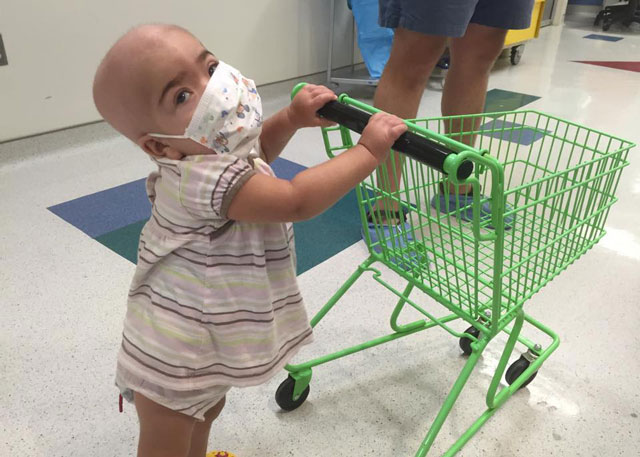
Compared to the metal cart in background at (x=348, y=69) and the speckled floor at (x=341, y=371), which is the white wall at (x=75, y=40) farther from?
the speckled floor at (x=341, y=371)

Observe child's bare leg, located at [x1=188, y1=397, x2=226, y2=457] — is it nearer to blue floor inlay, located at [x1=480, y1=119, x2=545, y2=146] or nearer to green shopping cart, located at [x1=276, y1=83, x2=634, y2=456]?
green shopping cart, located at [x1=276, y1=83, x2=634, y2=456]

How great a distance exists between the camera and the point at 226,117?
2.15ft

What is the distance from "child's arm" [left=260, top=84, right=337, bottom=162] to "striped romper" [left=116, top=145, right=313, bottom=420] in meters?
0.12

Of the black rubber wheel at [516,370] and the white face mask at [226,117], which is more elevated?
the white face mask at [226,117]

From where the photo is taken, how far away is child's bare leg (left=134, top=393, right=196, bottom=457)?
745mm

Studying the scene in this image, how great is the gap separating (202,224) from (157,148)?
11 centimetres

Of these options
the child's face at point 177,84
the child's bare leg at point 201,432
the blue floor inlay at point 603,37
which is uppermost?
the child's face at point 177,84

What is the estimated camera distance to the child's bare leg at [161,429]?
0.75 meters

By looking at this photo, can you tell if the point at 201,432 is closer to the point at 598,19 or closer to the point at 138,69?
the point at 138,69

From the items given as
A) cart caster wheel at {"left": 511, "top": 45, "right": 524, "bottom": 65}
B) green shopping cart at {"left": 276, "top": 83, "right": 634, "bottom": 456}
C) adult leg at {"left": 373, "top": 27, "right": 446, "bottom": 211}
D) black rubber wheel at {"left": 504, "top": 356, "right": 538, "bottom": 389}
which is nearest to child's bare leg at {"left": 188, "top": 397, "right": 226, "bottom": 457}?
green shopping cart at {"left": 276, "top": 83, "right": 634, "bottom": 456}

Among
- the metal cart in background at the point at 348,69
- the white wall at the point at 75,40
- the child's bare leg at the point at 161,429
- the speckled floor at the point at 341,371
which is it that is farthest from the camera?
the metal cart in background at the point at 348,69

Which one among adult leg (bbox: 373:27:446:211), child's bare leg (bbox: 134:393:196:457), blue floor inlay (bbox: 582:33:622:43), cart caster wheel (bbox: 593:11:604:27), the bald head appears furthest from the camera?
cart caster wheel (bbox: 593:11:604:27)

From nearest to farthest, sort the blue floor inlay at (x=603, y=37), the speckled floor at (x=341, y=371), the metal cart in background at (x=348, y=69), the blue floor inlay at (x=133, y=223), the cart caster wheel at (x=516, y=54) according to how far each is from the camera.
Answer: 1. the speckled floor at (x=341, y=371)
2. the blue floor inlay at (x=133, y=223)
3. the metal cart in background at (x=348, y=69)
4. the cart caster wheel at (x=516, y=54)
5. the blue floor inlay at (x=603, y=37)

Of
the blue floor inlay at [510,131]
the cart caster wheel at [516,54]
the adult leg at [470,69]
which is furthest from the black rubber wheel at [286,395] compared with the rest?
the cart caster wheel at [516,54]
